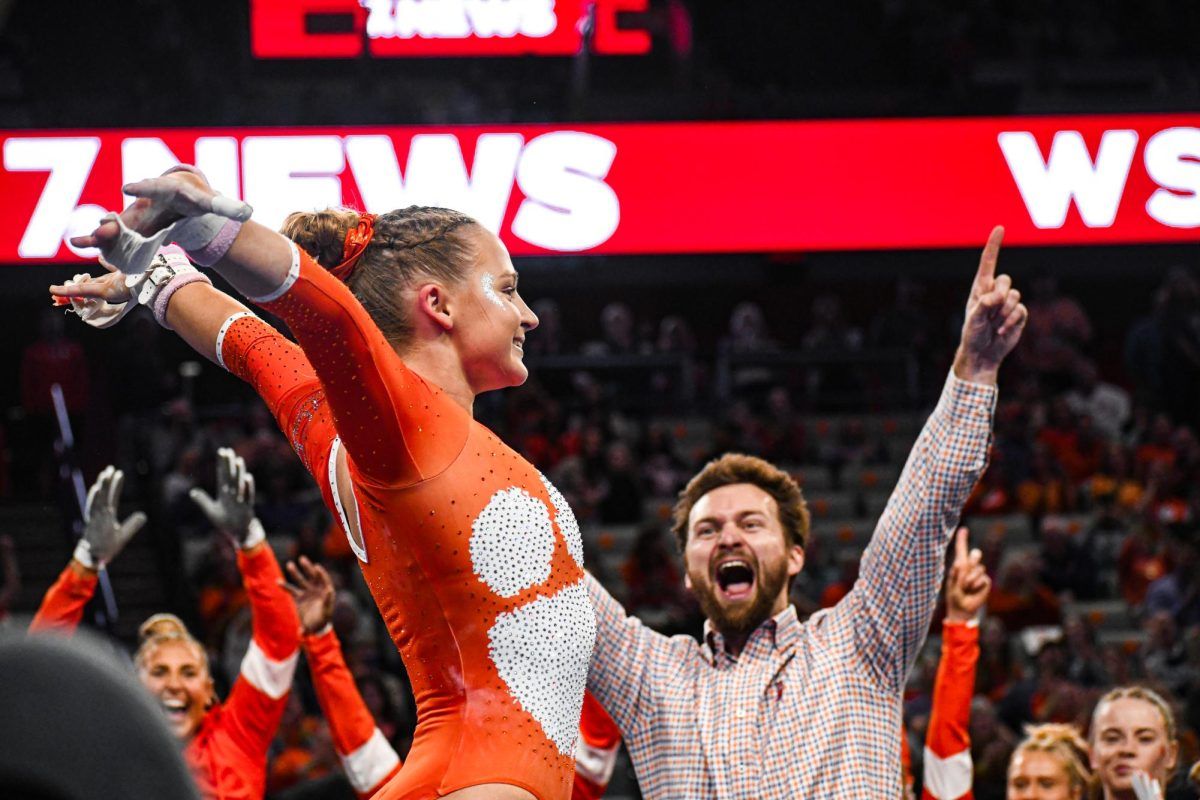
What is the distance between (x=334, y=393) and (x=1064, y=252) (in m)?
14.9

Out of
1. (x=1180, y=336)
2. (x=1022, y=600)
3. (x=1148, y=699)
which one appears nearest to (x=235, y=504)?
(x=1148, y=699)

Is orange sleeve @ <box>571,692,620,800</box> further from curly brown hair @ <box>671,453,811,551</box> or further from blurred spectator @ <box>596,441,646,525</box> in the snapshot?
blurred spectator @ <box>596,441,646,525</box>

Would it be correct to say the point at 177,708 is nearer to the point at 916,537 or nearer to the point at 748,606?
the point at 748,606

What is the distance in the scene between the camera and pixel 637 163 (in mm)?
6906

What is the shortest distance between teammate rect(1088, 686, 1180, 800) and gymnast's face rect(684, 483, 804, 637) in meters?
1.62

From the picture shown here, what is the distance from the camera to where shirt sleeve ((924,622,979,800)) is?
3.76 m

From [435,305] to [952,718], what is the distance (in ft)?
7.13

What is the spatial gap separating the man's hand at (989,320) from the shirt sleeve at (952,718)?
1.17 meters

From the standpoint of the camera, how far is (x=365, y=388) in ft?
6.66

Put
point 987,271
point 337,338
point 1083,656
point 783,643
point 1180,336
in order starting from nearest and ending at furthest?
point 337,338
point 987,271
point 783,643
point 1083,656
point 1180,336

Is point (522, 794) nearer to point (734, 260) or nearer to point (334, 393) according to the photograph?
point (334, 393)

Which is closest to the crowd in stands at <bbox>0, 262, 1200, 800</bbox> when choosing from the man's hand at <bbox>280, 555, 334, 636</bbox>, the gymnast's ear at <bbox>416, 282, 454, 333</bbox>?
the man's hand at <bbox>280, 555, 334, 636</bbox>

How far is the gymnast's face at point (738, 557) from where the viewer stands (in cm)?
323

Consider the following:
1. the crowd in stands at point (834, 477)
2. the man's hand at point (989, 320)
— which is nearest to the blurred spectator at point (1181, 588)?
the crowd in stands at point (834, 477)
